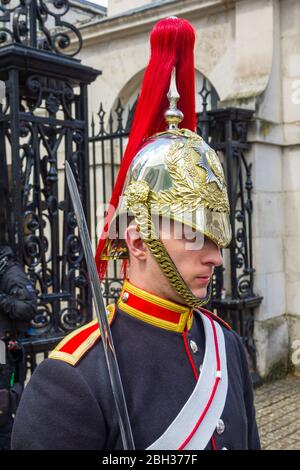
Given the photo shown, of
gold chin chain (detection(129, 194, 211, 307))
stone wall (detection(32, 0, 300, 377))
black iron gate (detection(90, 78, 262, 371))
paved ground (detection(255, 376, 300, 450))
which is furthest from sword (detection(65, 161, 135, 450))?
stone wall (detection(32, 0, 300, 377))

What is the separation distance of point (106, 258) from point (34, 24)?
3.29 meters

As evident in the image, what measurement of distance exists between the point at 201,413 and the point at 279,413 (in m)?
4.29

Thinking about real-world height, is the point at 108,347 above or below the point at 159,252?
below

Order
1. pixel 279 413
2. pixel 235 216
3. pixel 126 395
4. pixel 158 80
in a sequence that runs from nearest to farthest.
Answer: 1. pixel 126 395
2. pixel 158 80
3. pixel 279 413
4. pixel 235 216

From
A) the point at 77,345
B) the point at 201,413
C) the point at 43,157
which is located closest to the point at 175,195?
the point at 77,345

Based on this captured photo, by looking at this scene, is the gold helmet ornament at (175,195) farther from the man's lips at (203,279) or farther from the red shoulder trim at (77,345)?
the red shoulder trim at (77,345)

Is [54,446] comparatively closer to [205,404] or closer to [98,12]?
[205,404]

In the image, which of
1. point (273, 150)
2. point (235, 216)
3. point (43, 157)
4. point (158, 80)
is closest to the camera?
point (158, 80)

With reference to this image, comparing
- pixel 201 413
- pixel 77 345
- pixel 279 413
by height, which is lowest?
pixel 279 413

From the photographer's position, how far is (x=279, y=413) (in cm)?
584

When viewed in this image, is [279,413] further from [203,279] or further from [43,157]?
[203,279]

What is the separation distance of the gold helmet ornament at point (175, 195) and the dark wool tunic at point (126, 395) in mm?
198

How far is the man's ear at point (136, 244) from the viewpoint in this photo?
1.92 m

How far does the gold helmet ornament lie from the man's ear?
0.11ft
